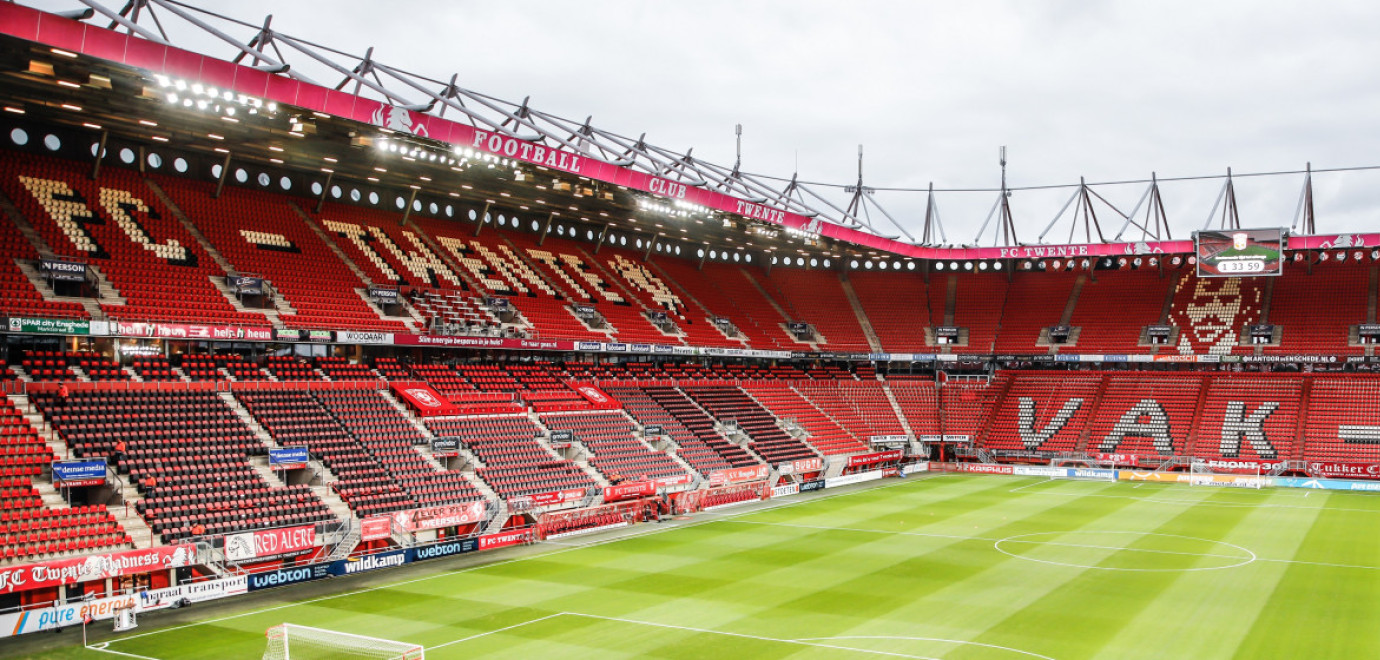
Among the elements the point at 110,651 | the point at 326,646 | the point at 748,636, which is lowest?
the point at 110,651

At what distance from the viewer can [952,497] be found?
44781 mm

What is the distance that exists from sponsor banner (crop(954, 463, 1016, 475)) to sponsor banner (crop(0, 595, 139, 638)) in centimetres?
4448

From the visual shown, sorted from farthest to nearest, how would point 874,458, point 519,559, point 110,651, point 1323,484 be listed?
point 874,458 < point 1323,484 < point 519,559 < point 110,651

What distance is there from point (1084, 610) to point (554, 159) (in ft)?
76.2

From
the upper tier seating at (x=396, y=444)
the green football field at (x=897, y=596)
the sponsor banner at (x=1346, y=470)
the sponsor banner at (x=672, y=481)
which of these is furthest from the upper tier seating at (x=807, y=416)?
the upper tier seating at (x=396, y=444)

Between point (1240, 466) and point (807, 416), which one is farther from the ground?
point (807, 416)

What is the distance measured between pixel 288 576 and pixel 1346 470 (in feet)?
159

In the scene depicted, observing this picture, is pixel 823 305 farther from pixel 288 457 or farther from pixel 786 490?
pixel 288 457

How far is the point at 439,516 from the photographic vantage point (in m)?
31.4

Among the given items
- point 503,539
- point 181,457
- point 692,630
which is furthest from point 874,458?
point 181,457

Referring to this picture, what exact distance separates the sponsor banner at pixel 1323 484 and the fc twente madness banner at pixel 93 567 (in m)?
47.9

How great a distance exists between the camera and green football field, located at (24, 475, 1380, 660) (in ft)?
66.3

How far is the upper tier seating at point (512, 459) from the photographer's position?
36.0m

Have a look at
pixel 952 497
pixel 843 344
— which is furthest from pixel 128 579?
pixel 843 344
